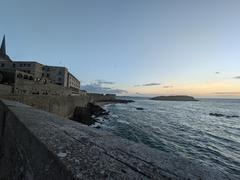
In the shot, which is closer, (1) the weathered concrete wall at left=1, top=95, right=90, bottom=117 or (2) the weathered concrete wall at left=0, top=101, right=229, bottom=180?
(2) the weathered concrete wall at left=0, top=101, right=229, bottom=180

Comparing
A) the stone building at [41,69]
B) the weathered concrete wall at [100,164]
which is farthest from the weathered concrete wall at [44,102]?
the stone building at [41,69]

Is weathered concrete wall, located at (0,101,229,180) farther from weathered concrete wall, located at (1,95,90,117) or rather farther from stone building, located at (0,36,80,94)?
stone building, located at (0,36,80,94)

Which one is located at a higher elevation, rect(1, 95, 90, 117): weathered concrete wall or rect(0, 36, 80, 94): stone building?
rect(0, 36, 80, 94): stone building

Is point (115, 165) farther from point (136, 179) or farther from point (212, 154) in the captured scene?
point (212, 154)

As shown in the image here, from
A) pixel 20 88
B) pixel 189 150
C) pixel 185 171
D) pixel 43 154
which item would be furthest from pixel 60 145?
pixel 20 88

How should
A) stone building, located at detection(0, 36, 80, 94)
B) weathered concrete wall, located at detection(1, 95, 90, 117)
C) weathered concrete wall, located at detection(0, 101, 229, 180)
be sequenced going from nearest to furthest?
weathered concrete wall, located at detection(0, 101, 229, 180)
weathered concrete wall, located at detection(1, 95, 90, 117)
stone building, located at detection(0, 36, 80, 94)

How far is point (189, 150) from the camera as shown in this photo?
16.0 m

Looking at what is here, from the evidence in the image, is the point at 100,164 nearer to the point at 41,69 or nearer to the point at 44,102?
the point at 44,102

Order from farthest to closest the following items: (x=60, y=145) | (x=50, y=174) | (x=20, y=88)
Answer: (x=20, y=88)
(x=60, y=145)
(x=50, y=174)

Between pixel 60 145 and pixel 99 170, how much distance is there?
678 mm

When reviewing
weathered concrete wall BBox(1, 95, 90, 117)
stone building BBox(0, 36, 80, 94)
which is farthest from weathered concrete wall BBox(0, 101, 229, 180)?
stone building BBox(0, 36, 80, 94)

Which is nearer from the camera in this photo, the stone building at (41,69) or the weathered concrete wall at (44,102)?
the weathered concrete wall at (44,102)

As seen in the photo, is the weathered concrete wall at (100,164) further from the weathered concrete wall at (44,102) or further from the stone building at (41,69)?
the stone building at (41,69)

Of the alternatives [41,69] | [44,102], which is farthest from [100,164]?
[41,69]
